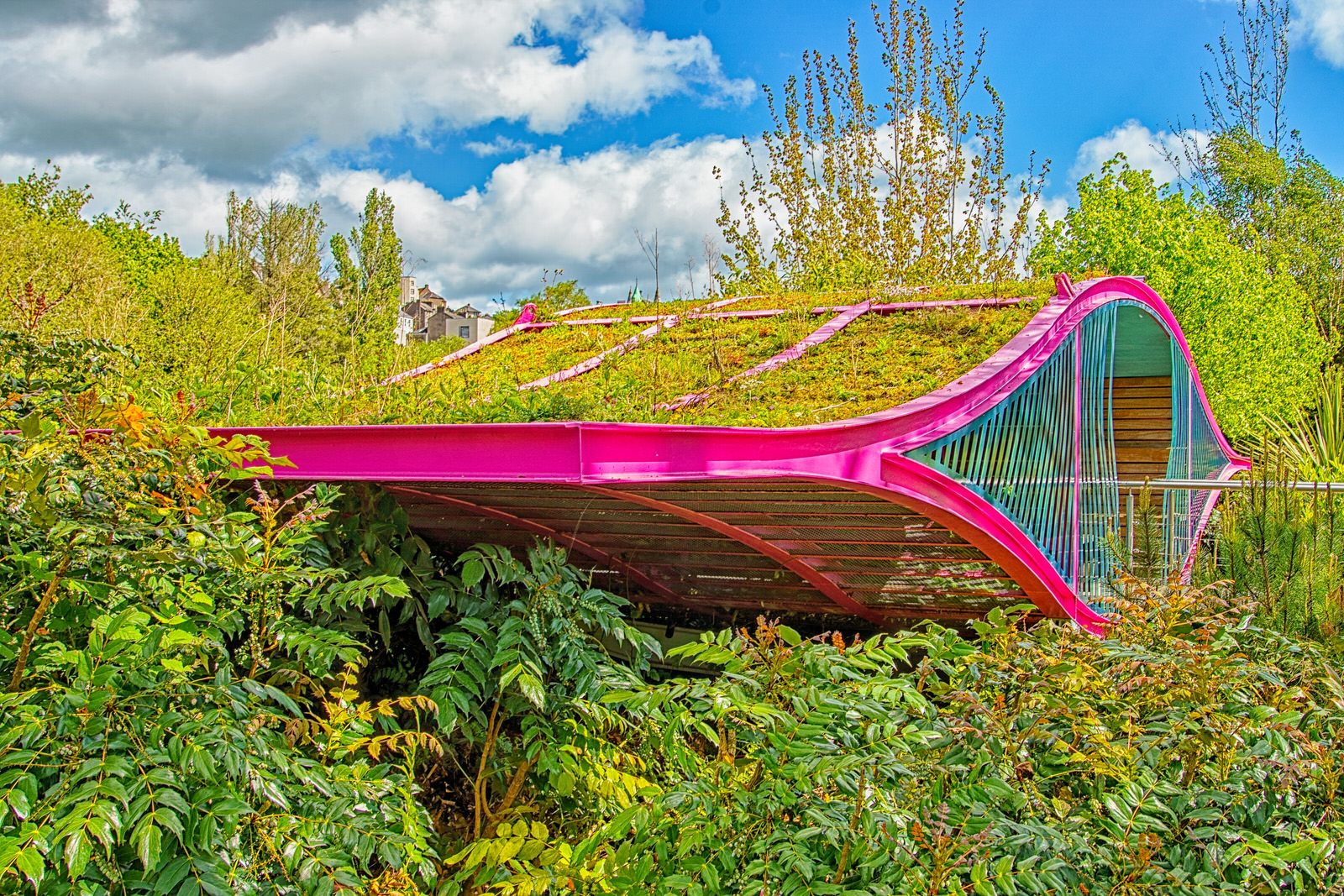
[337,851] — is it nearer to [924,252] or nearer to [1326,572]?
[1326,572]

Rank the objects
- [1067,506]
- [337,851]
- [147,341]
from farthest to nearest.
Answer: [147,341] < [1067,506] < [337,851]

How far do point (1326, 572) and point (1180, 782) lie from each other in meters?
2.79

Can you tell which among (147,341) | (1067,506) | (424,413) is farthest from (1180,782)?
(147,341)

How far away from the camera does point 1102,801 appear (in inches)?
80.7

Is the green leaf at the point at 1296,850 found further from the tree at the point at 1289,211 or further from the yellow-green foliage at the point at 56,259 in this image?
the tree at the point at 1289,211

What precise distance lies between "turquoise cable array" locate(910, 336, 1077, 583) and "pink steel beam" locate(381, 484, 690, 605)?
1.65 m

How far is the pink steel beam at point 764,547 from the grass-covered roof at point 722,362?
1.57 ft

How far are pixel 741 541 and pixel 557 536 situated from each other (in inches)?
33.4

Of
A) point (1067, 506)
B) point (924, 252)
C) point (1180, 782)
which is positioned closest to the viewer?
point (1180, 782)

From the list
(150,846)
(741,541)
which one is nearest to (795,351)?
(741,541)

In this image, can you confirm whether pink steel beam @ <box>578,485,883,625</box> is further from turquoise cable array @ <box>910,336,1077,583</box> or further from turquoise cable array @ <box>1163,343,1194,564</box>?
turquoise cable array @ <box>1163,343,1194,564</box>

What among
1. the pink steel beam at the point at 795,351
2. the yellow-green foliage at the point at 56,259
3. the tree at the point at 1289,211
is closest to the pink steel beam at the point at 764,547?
the pink steel beam at the point at 795,351

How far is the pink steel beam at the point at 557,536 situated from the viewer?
12.1 feet

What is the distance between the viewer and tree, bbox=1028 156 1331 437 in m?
14.1
